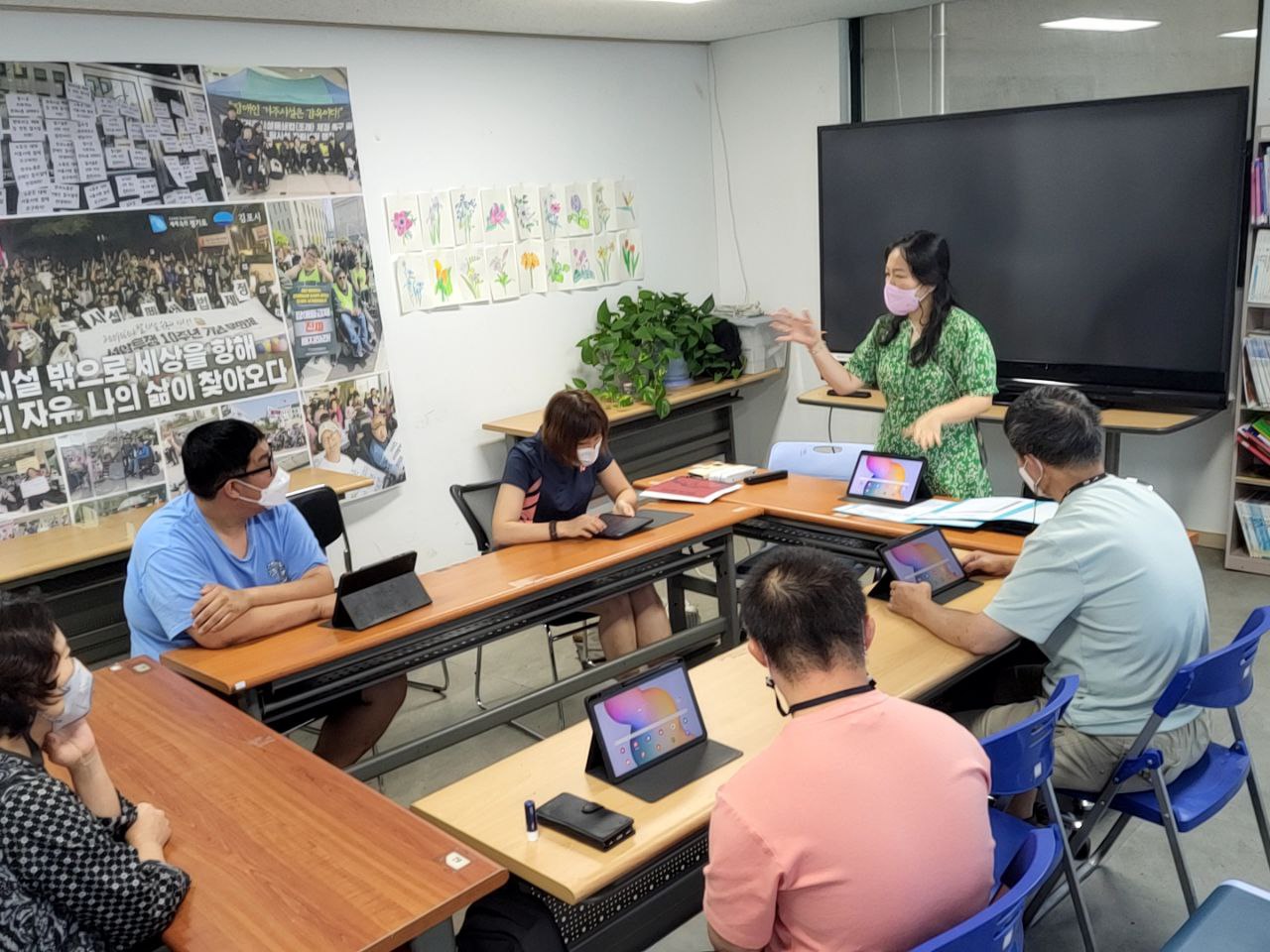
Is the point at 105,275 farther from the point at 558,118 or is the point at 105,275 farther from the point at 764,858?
the point at 764,858

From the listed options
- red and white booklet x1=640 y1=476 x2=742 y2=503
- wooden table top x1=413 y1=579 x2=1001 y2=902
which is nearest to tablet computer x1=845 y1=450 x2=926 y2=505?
red and white booklet x1=640 y1=476 x2=742 y2=503

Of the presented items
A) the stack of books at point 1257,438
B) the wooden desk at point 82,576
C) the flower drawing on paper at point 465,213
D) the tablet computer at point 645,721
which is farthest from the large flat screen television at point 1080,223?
the wooden desk at point 82,576

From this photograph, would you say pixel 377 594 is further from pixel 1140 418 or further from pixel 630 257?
pixel 630 257

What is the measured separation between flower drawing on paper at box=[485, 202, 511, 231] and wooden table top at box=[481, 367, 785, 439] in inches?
37.9

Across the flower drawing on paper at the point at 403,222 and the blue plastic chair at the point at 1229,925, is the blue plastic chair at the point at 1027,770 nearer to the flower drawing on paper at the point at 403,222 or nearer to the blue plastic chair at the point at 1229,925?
the blue plastic chair at the point at 1229,925

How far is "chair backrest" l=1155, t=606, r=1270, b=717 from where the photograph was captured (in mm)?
2193

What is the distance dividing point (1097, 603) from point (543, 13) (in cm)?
377

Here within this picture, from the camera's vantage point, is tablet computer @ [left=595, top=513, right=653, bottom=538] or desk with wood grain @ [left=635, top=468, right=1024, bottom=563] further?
tablet computer @ [left=595, top=513, right=653, bottom=538]

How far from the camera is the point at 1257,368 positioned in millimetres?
4645

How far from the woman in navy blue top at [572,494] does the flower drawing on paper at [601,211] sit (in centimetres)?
246

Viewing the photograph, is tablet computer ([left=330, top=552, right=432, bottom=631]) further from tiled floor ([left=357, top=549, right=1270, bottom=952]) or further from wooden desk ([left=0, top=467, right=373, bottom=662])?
wooden desk ([left=0, top=467, right=373, bottom=662])

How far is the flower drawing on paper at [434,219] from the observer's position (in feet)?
17.2

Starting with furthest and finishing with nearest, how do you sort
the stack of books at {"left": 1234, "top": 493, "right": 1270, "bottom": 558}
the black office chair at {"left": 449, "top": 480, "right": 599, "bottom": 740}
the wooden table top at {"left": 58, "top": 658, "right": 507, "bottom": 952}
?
the stack of books at {"left": 1234, "top": 493, "right": 1270, "bottom": 558}
the black office chair at {"left": 449, "top": 480, "right": 599, "bottom": 740}
the wooden table top at {"left": 58, "top": 658, "right": 507, "bottom": 952}

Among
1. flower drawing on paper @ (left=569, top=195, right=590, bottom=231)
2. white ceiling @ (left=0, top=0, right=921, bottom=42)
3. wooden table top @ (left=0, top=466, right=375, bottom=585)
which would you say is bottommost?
wooden table top @ (left=0, top=466, right=375, bottom=585)
